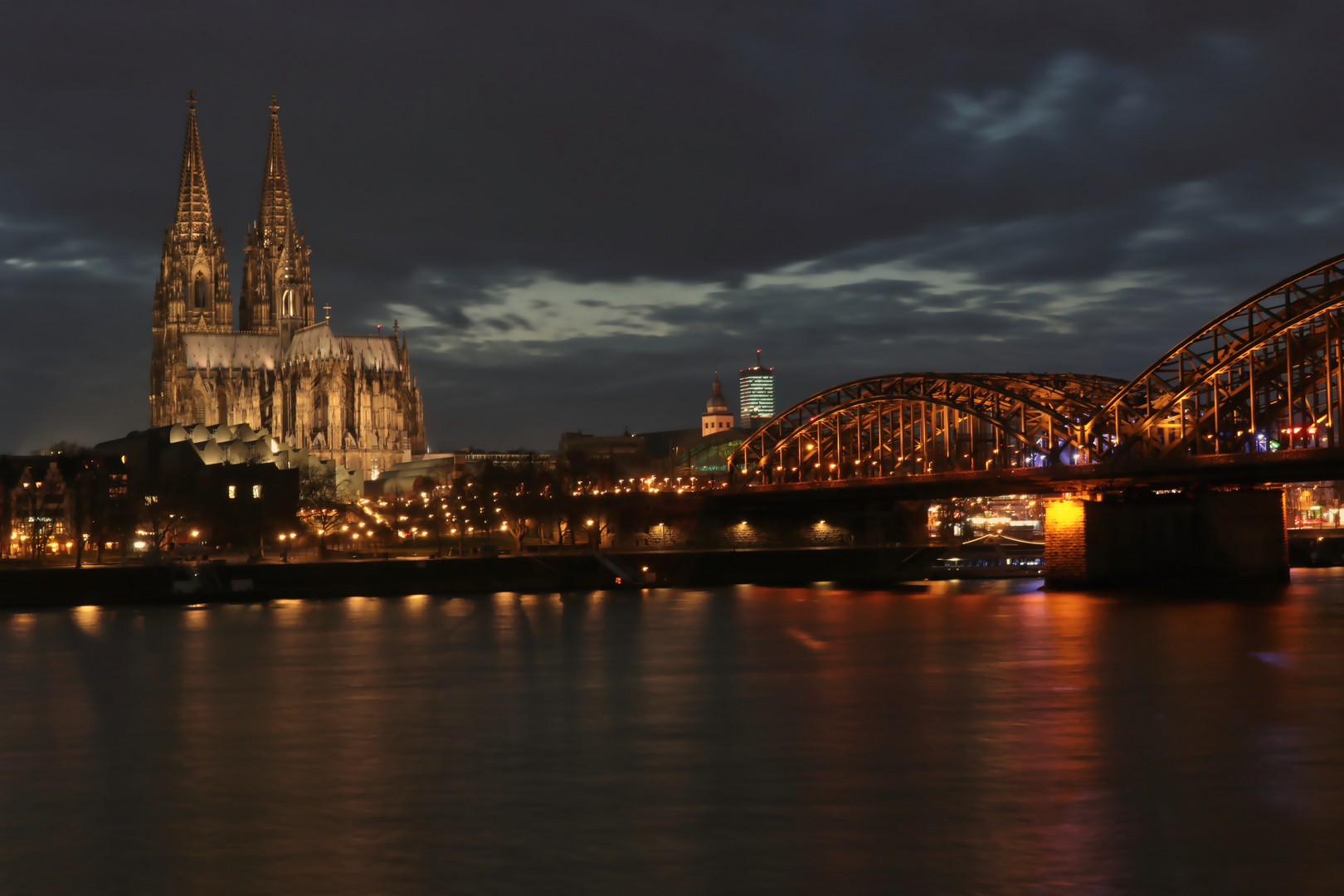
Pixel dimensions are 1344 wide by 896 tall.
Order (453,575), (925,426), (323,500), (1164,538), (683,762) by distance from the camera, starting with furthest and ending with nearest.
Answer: (323,500)
(925,426)
(453,575)
(1164,538)
(683,762)

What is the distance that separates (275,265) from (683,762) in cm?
15847

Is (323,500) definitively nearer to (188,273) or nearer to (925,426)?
(925,426)

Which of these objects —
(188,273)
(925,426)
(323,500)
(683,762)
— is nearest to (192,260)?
(188,273)

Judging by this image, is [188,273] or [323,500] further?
[188,273]

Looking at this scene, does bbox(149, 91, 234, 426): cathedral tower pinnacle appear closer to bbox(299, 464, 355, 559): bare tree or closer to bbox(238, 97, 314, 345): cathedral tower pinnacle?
bbox(238, 97, 314, 345): cathedral tower pinnacle

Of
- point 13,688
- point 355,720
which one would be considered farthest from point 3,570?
point 355,720

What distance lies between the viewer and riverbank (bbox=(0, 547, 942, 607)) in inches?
2778

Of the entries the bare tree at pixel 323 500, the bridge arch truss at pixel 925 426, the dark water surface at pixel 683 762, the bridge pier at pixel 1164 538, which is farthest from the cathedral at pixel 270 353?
the dark water surface at pixel 683 762

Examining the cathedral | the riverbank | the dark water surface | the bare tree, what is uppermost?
the cathedral

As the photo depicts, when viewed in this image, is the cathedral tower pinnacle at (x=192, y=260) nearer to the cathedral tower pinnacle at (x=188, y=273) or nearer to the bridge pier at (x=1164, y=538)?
the cathedral tower pinnacle at (x=188, y=273)

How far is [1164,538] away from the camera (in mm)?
70500

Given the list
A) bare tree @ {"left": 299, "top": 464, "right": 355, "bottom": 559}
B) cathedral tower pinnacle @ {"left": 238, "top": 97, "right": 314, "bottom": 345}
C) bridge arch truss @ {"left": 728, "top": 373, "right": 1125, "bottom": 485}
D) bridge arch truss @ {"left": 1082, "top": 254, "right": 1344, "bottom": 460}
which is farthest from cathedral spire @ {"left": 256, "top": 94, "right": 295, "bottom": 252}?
bridge arch truss @ {"left": 1082, "top": 254, "right": 1344, "bottom": 460}

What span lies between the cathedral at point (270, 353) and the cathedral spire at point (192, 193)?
0.13 metres

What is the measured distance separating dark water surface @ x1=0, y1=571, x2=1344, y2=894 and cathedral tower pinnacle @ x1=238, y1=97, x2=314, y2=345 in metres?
125
